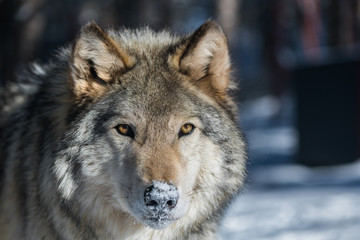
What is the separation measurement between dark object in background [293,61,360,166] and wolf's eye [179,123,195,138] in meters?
8.21

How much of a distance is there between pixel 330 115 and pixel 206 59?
26.8 ft

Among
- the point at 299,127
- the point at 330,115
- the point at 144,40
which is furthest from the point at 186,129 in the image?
the point at 299,127

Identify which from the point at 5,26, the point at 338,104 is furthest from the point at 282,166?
the point at 5,26

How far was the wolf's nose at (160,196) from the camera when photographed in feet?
9.82

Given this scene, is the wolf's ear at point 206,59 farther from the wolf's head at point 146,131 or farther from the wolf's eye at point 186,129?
the wolf's eye at point 186,129

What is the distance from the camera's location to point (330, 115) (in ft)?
37.2

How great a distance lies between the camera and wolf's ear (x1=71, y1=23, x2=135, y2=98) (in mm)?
3467

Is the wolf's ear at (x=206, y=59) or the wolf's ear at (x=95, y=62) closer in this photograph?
the wolf's ear at (x=95, y=62)

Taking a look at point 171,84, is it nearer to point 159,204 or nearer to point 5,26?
point 159,204

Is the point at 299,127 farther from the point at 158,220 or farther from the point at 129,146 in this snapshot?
the point at 158,220

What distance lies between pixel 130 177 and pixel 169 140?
35cm

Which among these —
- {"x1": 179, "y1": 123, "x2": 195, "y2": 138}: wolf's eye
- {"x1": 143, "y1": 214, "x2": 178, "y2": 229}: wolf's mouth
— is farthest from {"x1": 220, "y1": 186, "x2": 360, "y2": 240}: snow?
{"x1": 143, "y1": 214, "x2": 178, "y2": 229}: wolf's mouth

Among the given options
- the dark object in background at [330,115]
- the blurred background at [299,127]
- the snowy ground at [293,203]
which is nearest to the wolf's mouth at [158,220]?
the snowy ground at [293,203]

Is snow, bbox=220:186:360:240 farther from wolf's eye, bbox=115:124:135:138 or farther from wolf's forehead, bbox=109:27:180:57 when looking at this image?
wolf's eye, bbox=115:124:135:138
